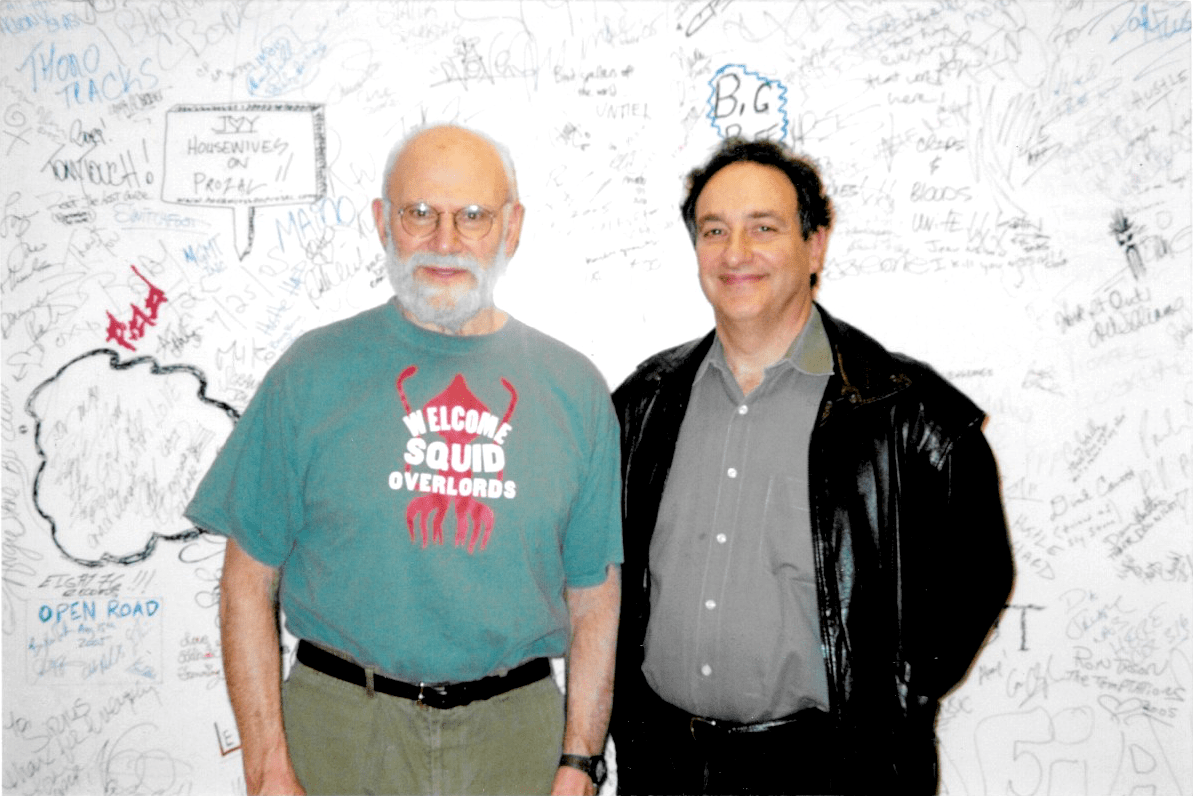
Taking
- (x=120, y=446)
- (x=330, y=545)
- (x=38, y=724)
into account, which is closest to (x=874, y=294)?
(x=330, y=545)

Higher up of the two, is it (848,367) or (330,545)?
(848,367)

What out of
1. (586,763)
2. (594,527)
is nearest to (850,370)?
(594,527)

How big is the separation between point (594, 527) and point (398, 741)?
57 cm

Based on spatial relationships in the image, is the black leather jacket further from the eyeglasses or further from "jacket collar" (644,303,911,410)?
the eyeglasses

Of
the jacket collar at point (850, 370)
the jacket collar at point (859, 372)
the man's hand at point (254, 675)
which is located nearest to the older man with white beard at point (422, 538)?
the man's hand at point (254, 675)

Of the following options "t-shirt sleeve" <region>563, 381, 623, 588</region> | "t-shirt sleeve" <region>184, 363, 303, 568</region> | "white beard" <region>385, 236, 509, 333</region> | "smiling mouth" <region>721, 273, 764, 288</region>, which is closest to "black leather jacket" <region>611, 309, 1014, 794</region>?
"smiling mouth" <region>721, 273, 764, 288</region>

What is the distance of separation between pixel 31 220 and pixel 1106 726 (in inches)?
131

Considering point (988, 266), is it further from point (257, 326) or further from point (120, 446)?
point (120, 446)

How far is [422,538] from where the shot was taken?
1.55m

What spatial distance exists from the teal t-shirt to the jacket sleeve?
0.66m

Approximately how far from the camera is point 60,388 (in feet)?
7.47

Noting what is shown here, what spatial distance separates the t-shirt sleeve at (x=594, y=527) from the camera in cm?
170

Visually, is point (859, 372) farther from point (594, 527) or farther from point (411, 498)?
point (411, 498)

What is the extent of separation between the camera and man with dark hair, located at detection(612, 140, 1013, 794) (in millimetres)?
1618
